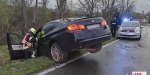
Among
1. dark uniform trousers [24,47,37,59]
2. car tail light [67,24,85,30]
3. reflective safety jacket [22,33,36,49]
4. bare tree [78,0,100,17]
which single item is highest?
bare tree [78,0,100,17]

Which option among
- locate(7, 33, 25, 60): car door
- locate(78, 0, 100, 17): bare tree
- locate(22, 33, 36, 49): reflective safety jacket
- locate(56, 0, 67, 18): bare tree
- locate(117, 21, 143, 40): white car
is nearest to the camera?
locate(22, 33, 36, 49): reflective safety jacket

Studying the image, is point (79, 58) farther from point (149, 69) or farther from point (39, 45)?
point (149, 69)

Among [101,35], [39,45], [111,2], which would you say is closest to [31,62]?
[39,45]

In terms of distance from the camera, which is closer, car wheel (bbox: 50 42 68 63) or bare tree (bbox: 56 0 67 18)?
car wheel (bbox: 50 42 68 63)

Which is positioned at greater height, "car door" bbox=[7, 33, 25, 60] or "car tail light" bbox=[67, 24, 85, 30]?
"car tail light" bbox=[67, 24, 85, 30]

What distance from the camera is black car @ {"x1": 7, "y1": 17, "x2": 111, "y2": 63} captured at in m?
5.61

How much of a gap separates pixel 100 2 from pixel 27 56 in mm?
12932

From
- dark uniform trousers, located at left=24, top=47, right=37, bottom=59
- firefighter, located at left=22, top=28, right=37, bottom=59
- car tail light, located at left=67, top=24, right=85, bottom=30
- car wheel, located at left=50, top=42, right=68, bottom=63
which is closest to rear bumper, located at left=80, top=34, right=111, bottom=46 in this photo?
car tail light, located at left=67, top=24, right=85, bottom=30

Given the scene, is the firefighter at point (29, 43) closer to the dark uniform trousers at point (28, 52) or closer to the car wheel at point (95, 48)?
the dark uniform trousers at point (28, 52)

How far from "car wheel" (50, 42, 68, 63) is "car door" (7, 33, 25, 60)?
1.70 m

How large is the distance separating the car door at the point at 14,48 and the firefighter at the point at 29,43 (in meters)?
0.42

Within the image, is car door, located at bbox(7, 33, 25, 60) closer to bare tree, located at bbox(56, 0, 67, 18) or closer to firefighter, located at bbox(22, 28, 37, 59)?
firefighter, located at bbox(22, 28, 37, 59)

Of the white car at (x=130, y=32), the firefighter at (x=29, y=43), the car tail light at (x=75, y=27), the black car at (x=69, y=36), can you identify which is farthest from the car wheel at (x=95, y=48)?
the white car at (x=130, y=32)

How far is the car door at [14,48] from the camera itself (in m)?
7.13
